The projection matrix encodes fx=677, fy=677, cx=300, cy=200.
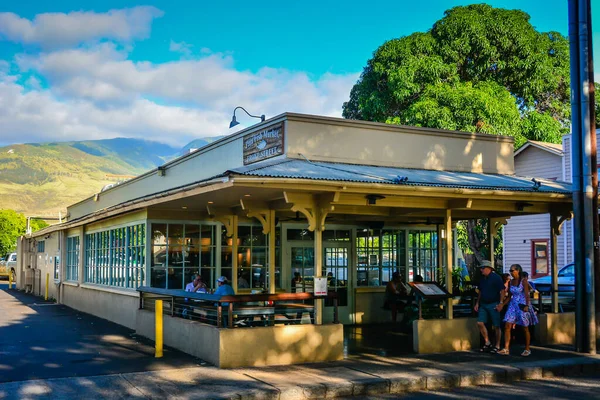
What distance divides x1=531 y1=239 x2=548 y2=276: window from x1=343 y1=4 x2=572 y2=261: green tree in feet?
9.15

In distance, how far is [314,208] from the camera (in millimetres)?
11945

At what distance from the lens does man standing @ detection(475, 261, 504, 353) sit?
41.0 ft

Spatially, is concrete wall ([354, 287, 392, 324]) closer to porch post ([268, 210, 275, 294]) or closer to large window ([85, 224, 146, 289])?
porch post ([268, 210, 275, 294])

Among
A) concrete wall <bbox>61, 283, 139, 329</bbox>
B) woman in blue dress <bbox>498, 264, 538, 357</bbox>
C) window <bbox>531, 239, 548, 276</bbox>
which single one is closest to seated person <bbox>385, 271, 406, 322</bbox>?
woman in blue dress <bbox>498, 264, 538, 357</bbox>

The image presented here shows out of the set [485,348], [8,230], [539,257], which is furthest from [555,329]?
[8,230]

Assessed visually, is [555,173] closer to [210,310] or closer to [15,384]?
[210,310]

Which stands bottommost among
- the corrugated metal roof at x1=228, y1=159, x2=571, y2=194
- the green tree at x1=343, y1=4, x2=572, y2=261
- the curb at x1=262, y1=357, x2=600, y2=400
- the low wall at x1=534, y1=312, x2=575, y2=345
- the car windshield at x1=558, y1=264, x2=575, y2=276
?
the curb at x1=262, y1=357, x2=600, y2=400

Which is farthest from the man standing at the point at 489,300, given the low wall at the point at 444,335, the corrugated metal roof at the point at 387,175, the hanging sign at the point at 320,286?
the hanging sign at the point at 320,286

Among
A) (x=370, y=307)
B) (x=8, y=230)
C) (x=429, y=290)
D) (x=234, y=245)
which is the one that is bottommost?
(x=370, y=307)

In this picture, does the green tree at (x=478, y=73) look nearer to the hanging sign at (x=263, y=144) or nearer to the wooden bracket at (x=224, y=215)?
the hanging sign at (x=263, y=144)

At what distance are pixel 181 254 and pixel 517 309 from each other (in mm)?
8195

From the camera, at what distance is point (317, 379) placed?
9992 millimetres

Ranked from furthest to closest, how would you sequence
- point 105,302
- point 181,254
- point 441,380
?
point 105,302 → point 181,254 → point 441,380

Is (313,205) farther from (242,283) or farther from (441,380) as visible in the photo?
(242,283)
